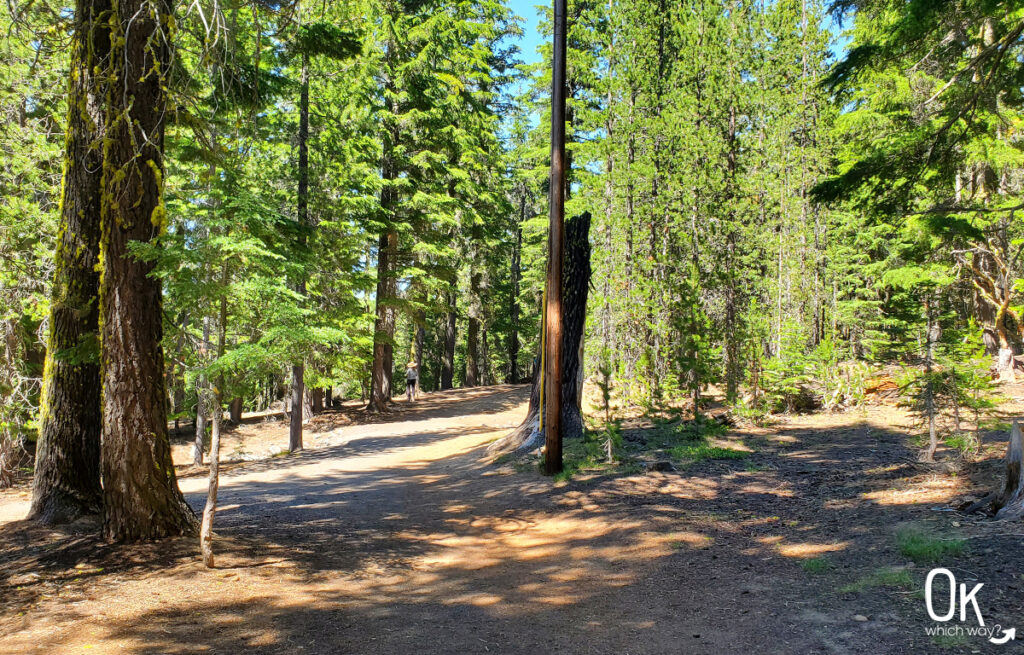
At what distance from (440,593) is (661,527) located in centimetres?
250

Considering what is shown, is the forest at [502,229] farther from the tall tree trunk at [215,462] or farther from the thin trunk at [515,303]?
the thin trunk at [515,303]

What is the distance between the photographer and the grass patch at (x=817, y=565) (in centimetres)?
440

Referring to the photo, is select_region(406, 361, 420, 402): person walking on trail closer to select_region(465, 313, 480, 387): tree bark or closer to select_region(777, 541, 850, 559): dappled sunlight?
select_region(465, 313, 480, 387): tree bark

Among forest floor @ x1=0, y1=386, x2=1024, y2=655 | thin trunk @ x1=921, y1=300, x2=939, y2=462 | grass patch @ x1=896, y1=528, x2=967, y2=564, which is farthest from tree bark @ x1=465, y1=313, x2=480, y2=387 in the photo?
grass patch @ x1=896, y1=528, x2=967, y2=564

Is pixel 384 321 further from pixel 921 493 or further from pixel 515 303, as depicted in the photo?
pixel 921 493

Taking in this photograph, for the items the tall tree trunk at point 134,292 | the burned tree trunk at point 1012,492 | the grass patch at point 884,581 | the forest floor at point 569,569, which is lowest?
the forest floor at point 569,569

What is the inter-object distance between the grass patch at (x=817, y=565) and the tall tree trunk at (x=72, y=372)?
7.01 m

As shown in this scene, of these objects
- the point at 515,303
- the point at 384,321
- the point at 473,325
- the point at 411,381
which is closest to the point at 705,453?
the point at 384,321

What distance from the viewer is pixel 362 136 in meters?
18.8

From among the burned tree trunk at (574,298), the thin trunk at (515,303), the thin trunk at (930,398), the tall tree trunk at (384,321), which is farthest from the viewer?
the thin trunk at (515,303)

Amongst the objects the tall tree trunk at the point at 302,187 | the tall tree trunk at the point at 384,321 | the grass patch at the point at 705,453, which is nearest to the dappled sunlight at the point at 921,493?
the grass patch at the point at 705,453

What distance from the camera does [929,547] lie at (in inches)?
164

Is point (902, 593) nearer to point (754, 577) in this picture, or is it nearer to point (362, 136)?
point (754, 577)

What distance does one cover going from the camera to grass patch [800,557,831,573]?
14.4 ft
